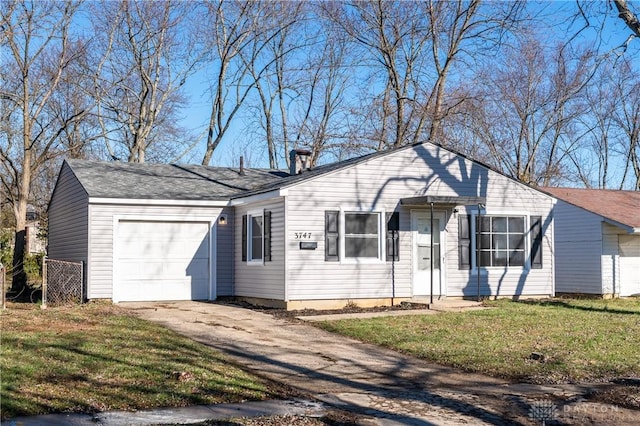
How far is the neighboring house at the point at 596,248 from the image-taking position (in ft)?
72.1

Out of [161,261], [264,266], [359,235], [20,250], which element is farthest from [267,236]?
[20,250]

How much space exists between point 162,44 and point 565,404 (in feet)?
92.2

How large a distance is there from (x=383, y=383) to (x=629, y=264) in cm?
1627

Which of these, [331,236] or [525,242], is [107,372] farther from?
[525,242]

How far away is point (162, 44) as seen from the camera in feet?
107

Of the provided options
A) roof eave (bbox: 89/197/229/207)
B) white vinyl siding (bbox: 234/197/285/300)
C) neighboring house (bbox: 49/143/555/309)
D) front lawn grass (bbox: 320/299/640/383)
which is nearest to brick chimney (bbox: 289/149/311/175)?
neighboring house (bbox: 49/143/555/309)

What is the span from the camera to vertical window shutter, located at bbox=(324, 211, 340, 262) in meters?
16.3

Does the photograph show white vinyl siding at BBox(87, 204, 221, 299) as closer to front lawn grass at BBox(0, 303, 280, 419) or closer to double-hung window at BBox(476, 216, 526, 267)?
front lawn grass at BBox(0, 303, 280, 419)

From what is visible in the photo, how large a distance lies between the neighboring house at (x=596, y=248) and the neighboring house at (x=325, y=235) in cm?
390

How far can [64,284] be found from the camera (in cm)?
1728

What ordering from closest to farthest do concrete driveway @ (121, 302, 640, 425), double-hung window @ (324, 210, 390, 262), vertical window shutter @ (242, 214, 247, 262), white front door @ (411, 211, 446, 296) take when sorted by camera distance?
concrete driveway @ (121, 302, 640, 425), double-hung window @ (324, 210, 390, 262), white front door @ (411, 211, 446, 296), vertical window shutter @ (242, 214, 247, 262)

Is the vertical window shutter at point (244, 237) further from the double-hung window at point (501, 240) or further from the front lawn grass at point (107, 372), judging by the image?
the front lawn grass at point (107, 372)

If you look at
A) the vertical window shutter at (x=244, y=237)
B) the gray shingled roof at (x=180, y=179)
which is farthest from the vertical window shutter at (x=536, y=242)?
the vertical window shutter at (x=244, y=237)

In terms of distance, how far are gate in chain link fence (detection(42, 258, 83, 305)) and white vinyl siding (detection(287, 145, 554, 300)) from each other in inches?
198
